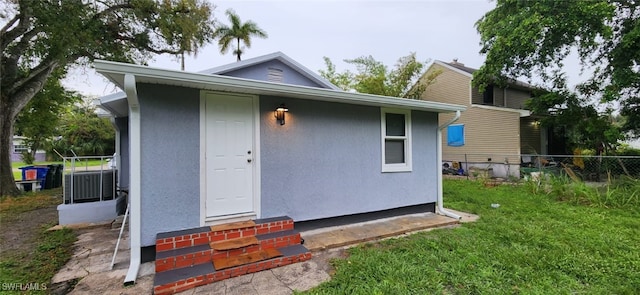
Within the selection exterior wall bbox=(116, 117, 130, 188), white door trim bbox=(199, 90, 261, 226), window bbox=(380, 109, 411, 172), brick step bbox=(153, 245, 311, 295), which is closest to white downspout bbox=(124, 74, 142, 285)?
brick step bbox=(153, 245, 311, 295)

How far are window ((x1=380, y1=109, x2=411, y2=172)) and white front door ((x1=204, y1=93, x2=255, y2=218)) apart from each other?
2422mm

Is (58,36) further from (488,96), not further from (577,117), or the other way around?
(577,117)

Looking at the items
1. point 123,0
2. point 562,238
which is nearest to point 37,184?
point 123,0

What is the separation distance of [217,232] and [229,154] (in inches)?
39.8

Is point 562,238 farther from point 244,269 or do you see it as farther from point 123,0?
point 123,0

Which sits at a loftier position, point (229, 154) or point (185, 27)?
point (185, 27)

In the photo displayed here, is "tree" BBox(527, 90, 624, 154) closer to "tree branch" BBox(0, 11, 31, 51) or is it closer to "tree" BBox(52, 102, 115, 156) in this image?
"tree branch" BBox(0, 11, 31, 51)

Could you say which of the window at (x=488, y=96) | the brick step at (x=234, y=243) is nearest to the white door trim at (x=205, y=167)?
the brick step at (x=234, y=243)

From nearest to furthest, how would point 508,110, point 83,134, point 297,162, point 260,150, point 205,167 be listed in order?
point 205,167
point 260,150
point 297,162
point 508,110
point 83,134

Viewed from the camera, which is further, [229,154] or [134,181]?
[229,154]

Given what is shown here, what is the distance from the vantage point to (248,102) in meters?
3.66

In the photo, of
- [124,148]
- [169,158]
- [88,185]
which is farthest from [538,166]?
[88,185]

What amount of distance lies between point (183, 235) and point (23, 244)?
280 cm

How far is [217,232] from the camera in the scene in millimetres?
3146
